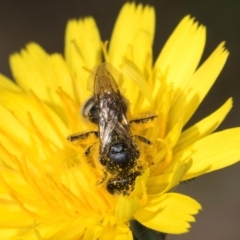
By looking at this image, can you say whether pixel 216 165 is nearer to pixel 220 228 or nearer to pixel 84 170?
pixel 84 170

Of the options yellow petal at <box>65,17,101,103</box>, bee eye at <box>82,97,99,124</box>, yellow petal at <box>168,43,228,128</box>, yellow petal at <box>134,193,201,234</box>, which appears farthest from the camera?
yellow petal at <box>65,17,101,103</box>

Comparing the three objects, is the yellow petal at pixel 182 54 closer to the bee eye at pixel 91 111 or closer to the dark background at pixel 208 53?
the bee eye at pixel 91 111

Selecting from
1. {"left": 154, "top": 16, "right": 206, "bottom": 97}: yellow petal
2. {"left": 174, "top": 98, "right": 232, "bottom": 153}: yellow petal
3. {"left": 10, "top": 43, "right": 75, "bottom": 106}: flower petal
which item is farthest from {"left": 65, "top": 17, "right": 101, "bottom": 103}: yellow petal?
{"left": 174, "top": 98, "right": 232, "bottom": 153}: yellow petal

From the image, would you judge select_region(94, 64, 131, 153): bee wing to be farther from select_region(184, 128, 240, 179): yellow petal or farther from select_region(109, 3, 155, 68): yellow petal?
select_region(109, 3, 155, 68): yellow petal

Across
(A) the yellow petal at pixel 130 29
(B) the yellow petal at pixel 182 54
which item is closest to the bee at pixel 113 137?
(B) the yellow petal at pixel 182 54

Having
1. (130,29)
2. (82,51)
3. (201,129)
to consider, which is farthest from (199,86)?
(82,51)

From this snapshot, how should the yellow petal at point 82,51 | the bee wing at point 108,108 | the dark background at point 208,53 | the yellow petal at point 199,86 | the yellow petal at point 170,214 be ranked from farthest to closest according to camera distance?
the dark background at point 208,53
the yellow petal at point 82,51
the yellow petal at point 199,86
the bee wing at point 108,108
the yellow petal at point 170,214

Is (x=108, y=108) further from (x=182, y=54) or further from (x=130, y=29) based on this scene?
(x=130, y=29)
